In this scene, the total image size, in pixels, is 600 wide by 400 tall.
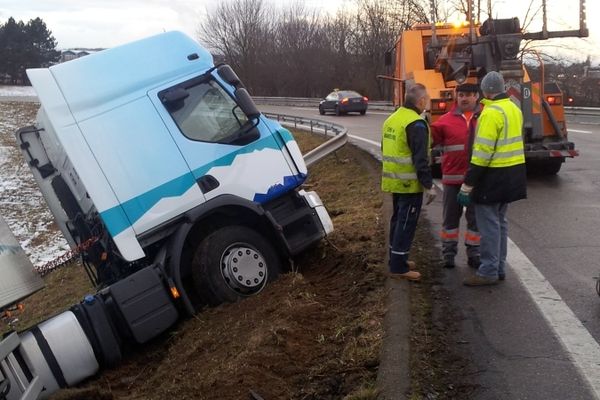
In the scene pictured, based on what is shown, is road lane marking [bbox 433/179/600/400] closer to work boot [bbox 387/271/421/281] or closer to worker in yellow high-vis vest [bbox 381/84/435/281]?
work boot [bbox 387/271/421/281]

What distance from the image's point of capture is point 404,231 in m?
5.70

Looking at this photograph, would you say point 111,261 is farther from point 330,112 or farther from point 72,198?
point 330,112

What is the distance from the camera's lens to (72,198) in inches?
250

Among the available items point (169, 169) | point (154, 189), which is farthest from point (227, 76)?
point (154, 189)

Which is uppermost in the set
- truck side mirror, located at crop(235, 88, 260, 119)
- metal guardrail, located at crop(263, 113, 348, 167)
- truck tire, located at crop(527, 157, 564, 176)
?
truck side mirror, located at crop(235, 88, 260, 119)

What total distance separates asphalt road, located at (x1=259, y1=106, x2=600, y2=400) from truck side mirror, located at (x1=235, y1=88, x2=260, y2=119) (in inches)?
96.3

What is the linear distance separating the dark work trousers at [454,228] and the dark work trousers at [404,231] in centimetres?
52

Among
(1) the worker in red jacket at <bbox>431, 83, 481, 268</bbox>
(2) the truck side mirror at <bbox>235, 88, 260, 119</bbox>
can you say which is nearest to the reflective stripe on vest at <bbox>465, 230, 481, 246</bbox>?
(1) the worker in red jacket at <bbox>431, 83, 481, 268</bbox>

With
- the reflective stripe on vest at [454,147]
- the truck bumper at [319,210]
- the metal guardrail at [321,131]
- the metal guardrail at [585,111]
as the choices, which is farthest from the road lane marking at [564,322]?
the metal guardrail at [585,111]

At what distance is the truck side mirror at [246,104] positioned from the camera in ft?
20.3

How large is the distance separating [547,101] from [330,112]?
77.2 feet

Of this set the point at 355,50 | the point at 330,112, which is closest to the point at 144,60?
the point at 330,112

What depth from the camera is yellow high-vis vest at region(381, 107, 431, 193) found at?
18.3ft

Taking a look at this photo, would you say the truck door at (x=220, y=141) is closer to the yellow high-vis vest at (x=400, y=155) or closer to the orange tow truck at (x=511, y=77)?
the yellow high-vis vest at (x=400, y=155)
